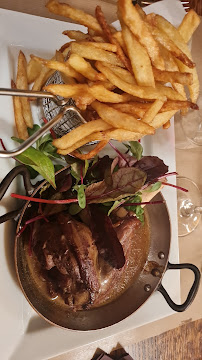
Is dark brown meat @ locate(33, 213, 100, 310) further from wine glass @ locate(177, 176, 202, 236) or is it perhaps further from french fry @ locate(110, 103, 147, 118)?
wine glass @ locate(177, 176, 202, 236)

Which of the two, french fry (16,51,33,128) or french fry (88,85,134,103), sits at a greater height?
french fry (16,51,33,128)

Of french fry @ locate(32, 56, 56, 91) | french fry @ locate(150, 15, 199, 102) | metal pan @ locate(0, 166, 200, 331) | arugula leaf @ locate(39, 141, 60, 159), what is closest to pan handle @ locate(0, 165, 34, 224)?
metal pan @ locate(0, 166, 200, 331)

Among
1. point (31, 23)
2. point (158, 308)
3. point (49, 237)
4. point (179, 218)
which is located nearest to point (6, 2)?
point (31, 23)

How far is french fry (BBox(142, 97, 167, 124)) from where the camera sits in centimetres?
103

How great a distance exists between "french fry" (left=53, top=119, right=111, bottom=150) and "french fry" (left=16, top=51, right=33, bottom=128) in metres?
0.24

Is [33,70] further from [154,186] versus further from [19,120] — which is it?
[154,186]

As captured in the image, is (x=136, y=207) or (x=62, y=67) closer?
(x=62, y=67)

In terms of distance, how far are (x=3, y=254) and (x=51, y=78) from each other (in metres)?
0.60

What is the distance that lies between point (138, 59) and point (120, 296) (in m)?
0.88

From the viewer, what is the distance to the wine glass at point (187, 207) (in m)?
1.81

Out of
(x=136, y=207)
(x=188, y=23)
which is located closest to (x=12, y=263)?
(x=136, y=207)

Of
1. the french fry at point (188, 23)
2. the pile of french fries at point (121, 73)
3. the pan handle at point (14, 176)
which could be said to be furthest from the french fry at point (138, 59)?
the pan handle at point (14, 176)

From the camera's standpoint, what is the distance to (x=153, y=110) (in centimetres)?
103

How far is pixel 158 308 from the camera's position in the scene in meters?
1.65
